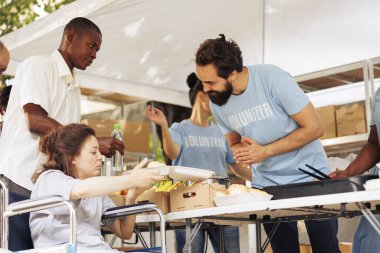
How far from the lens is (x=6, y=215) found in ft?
9.25

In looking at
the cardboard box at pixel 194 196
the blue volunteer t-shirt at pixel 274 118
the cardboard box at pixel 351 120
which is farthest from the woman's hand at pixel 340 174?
the cardboard box at pixel 351 120

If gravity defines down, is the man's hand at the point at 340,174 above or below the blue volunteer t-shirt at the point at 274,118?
below

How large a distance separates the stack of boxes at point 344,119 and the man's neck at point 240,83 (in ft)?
7.61

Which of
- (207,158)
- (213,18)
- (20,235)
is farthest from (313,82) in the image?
(20,235)

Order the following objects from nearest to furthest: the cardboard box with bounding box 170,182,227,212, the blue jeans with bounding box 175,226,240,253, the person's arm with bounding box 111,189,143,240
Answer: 1. the cardboard box with bounding box 170,182,227,212
2. the person's arm with bounding box 111,189,143,240
3. the blue jeans with bounding box 175,226,240,253

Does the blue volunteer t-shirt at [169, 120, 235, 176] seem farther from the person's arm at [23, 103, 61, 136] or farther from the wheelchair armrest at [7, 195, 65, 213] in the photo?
the wheelchair armrest at [7, 195, 65, 213]

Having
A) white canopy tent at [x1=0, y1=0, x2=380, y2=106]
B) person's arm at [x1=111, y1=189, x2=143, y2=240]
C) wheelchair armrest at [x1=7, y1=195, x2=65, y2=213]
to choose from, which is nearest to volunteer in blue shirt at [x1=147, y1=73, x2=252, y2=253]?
white canopy tent at [x1=0, y1=0, x2=380, y2=106]

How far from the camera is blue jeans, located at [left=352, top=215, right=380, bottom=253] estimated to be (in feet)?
10.0

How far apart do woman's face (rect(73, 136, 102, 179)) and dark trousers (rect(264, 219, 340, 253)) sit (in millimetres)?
1016

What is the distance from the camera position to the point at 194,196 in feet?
10.6

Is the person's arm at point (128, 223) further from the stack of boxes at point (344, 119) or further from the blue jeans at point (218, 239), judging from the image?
the stack of boxes at point (344, 119)

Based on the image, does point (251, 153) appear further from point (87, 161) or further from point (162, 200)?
point (87, 161)

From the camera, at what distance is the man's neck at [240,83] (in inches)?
138

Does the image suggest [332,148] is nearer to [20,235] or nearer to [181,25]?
[181,25]
